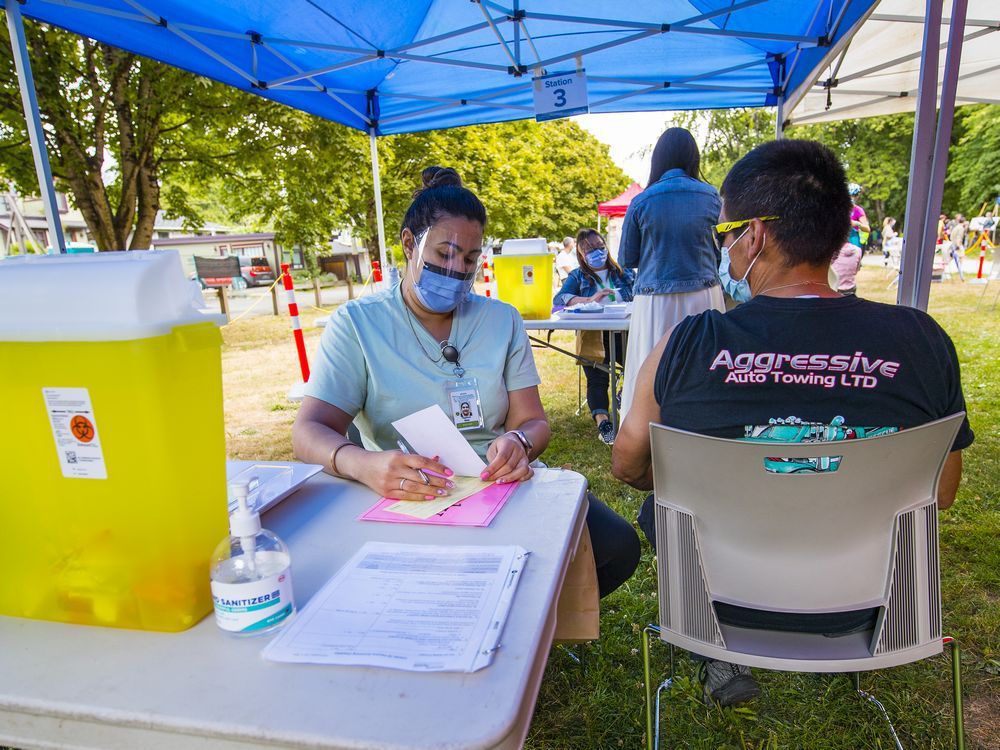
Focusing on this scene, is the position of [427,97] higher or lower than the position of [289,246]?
higher

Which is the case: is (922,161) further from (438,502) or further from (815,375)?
(438,502)

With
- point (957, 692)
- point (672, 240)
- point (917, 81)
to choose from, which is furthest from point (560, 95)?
point (957, 692)

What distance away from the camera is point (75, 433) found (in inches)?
27.6

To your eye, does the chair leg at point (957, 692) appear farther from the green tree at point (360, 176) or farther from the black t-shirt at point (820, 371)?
the green tree at point (360, 176)

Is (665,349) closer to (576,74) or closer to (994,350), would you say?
(576,74)

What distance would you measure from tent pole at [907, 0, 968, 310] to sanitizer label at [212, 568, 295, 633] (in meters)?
2.30

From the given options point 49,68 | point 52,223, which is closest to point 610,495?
point 52,223

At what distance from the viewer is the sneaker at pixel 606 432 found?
419 centimetres

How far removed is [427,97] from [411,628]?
17.9 ft

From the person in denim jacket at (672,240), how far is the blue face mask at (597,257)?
1159 mm

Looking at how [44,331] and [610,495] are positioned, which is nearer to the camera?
[44,331]

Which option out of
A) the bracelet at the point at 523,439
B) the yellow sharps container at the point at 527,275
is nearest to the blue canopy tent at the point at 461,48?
the yellow sharps container at the point at 527,275

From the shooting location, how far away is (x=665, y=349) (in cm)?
131

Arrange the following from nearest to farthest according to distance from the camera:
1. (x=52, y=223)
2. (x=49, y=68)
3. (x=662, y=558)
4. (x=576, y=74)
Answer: (x=662, y=558)
(x=52, y=223)
(x=576, y=74)
(x=49, y=68)
